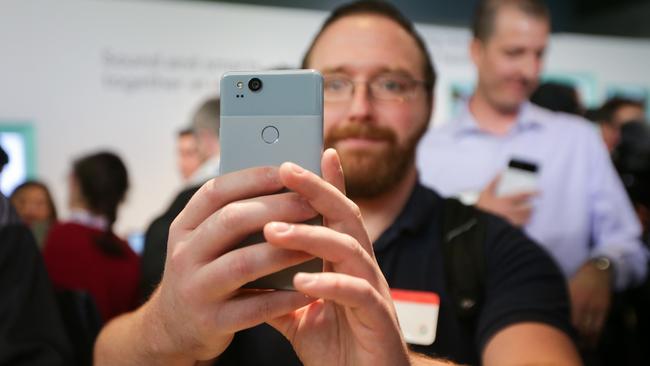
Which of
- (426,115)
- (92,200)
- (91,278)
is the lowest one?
(91,278)

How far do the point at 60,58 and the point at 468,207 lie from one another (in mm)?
3464

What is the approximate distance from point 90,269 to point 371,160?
1.46m

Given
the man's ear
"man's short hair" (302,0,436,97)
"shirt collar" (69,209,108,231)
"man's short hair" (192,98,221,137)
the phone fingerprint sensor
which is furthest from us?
"man's short hair" (192,98,221,137)

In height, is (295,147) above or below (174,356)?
above

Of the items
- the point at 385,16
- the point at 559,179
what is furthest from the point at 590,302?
the point at 385,16

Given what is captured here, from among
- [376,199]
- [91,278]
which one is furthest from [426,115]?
[91,278]

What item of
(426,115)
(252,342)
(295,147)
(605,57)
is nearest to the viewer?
(295,147)

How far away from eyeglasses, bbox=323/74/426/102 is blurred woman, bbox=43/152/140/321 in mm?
1326

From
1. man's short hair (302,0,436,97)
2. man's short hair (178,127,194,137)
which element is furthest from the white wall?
man's short hair (302,0,436,97)

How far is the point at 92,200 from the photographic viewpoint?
275 centimetres

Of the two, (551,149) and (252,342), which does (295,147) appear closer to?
(252,342)

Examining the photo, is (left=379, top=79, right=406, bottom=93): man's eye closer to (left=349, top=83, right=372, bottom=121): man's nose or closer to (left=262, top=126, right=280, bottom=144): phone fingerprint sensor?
(left=349, top=83, right=372, bottom=121): man's nose

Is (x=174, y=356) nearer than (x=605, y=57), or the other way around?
(x=174, y=356)

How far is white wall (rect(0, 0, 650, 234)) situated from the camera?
414cm
